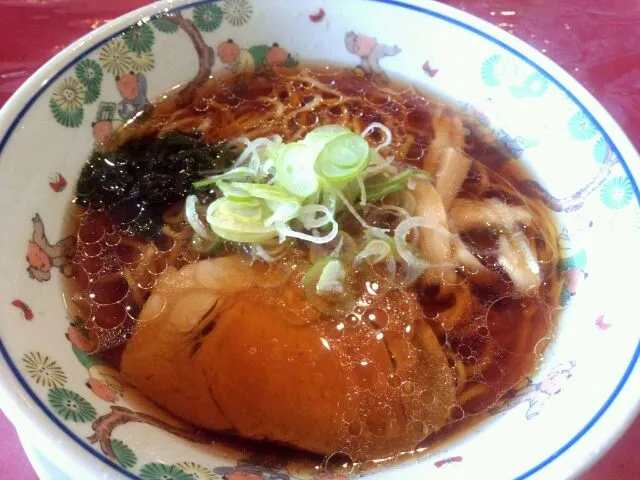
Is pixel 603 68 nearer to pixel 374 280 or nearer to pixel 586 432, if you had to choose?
pixel 374 280

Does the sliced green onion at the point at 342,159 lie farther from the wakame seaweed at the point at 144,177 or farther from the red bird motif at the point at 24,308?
the red bird motif at the point at 24,308

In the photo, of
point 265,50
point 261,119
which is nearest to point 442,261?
point 261,119

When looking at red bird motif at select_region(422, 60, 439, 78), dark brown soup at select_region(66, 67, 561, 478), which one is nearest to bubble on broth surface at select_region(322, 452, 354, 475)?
dark brown soup at select_region(66, 67, 561, 478)

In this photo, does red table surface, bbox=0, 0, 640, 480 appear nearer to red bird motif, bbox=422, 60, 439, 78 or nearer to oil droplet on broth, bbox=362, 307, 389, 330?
red bird motif, bbox=422, 60, 439, 78

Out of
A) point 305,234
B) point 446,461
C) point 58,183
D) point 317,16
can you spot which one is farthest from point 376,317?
point 317,16

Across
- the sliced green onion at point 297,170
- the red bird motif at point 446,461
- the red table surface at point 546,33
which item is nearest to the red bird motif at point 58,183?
the sliced green onion at point 297,170

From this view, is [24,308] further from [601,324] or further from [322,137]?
[601,324]
